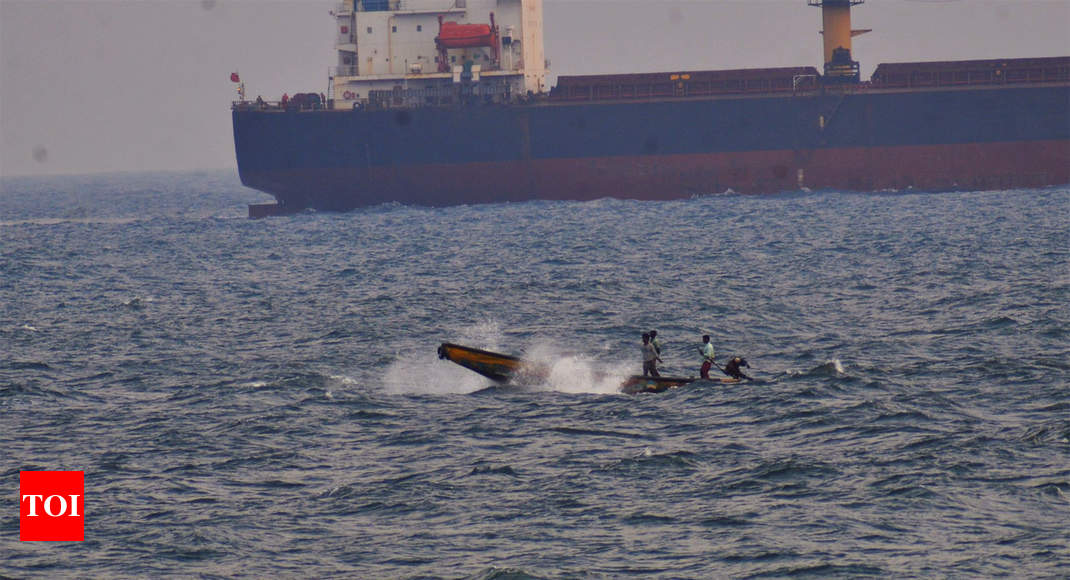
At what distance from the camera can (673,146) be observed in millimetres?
86250

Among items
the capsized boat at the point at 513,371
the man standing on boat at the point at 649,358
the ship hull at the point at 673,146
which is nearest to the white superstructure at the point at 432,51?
the ship hull at the point at 673,146

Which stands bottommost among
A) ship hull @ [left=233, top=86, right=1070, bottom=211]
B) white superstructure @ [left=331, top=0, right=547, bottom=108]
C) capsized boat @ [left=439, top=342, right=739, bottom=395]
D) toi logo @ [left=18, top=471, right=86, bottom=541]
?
toi logo @ [left=18, top=471, right=86, bottom=541]

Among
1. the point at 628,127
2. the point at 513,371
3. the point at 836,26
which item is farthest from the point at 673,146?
the point at 513,371

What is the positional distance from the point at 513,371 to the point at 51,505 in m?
11.6

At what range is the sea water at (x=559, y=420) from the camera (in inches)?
733

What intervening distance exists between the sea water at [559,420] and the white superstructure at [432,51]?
3318 cm

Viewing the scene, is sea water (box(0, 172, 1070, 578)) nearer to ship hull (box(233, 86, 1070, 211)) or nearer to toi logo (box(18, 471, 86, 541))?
toi logo (box(18, 471, 86, 541))

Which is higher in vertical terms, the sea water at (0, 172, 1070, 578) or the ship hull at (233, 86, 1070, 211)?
the ship hull at (233, 86, 1070, 211)

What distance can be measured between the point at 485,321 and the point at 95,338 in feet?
40.3

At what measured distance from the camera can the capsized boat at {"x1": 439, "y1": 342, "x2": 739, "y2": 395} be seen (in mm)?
28812

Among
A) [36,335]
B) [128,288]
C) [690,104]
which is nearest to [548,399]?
[36,335]

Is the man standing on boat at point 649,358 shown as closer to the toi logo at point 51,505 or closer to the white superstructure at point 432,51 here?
the toi logo at point 51,505

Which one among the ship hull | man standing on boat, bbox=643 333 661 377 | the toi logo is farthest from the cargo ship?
the toi logo

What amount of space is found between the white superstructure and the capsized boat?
59.3 m
